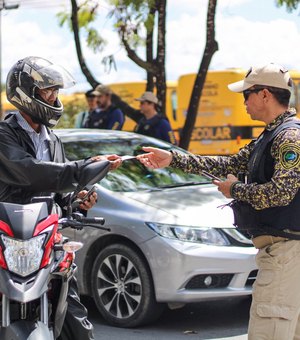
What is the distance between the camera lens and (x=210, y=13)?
1017 cm

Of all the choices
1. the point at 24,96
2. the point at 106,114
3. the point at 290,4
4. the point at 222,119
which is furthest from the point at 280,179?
the point at 222,119

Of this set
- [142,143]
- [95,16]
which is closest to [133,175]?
[142,143]

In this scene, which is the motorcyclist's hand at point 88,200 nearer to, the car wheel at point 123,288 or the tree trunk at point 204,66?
the car wheel at point 123,288

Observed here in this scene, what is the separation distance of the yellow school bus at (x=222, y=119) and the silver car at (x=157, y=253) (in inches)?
493

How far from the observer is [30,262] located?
10.8 feet

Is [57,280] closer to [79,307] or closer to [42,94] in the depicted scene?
[79,307]

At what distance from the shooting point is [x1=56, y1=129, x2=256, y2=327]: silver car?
6.03 meters

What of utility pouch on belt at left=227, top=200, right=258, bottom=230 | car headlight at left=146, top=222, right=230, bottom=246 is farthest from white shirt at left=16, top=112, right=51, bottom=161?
car headlight at left=146, top=222, right=230, bottom=246

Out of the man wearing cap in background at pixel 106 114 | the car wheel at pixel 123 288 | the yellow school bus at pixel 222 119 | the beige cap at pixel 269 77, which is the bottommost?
the yellow school bus at pixel 222 119

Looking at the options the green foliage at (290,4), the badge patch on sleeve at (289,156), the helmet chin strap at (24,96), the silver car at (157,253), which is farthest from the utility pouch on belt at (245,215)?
the green foliage at (290,4)

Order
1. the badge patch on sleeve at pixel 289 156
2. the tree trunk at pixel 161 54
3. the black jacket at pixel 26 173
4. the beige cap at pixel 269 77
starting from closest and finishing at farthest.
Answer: the black jacket at pixel 26 173, the badge patch on sleeve at pixel 289 156, the beige cap at pixel 269 77, the tree trunk at pixel 161 54

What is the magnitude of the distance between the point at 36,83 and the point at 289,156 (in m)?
1.29

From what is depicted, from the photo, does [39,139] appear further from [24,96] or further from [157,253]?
[157,253]

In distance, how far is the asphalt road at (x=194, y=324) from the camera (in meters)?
6.14
